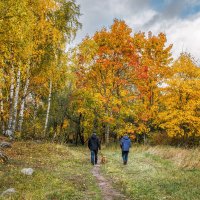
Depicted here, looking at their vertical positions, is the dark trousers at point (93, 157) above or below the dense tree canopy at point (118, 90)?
below

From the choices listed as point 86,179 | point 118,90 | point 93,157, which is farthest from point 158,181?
point 118,90

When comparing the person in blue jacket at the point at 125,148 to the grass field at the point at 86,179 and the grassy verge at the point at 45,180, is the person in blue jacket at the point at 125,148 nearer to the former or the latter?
the grass field at the point at 86,179

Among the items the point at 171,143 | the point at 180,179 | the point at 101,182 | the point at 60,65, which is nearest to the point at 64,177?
the point at 101,182

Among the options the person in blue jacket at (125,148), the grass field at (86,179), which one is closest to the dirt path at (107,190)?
the grass field at (86,179)

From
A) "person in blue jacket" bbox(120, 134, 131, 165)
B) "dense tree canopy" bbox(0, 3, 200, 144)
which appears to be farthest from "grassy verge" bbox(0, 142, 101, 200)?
"dense tree canopy" bbox(0, 3, 200, 144)

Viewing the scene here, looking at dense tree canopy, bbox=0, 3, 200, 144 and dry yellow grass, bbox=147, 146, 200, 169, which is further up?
dense tree canopy, bbox=0, 3, 200, 144

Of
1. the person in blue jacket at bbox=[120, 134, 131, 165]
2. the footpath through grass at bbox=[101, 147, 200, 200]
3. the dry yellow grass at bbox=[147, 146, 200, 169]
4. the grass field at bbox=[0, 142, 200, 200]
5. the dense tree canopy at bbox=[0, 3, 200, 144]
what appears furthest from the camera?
the dense tree canopy at bbox=[0, 3, 200, 144]

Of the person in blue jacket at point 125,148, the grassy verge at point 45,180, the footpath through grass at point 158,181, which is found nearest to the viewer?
the grassy verge at point 45,180

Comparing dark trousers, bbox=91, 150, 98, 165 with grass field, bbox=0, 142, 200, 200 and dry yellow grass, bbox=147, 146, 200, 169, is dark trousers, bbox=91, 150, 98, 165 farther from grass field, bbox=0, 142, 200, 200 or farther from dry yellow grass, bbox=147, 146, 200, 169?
dry yellow grass, bbox=147, 146, 200, 169

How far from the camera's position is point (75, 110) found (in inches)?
1703

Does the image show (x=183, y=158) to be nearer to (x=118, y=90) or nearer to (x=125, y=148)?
(x=125, y=148)

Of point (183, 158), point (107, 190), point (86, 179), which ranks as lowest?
point (107, 190)

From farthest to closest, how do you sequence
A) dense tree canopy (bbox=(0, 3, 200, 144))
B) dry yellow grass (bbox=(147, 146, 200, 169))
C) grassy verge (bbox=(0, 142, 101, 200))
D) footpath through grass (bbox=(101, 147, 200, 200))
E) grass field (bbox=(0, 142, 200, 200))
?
dense tree canopy (bbox=(0, 3, 200, 144))
dry yellow grass (bbox=(147, 146, 200, 169))
footpath through grass (bbox=(101, 147, 200, 200))
grass field (bbox=(0, 142, 200, 200))
grassy verge (bbox=(0, 142, 101, 200))

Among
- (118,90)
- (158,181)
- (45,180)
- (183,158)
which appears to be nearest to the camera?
(45,180)
